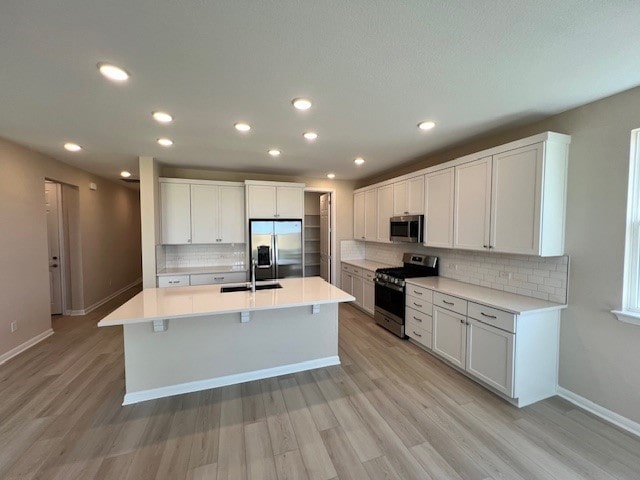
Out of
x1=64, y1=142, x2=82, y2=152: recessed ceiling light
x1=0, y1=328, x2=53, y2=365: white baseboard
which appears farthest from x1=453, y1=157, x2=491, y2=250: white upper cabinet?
x1=0, y1=328, x2=53, y2=365: white baseboard

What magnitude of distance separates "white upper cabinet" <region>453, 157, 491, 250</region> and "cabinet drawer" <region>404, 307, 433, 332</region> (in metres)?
0.93

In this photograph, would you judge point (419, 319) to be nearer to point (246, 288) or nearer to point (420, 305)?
point (420, 305)

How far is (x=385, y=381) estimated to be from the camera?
2756 millimetres

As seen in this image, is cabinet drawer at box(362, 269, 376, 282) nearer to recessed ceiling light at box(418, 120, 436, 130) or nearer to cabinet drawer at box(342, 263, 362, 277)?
cabinet drawer at box(342, 263, 362, 277)

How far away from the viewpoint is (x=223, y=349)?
2707 millimetres

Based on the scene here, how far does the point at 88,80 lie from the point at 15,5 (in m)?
0.65

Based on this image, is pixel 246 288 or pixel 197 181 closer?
pixel 246 288

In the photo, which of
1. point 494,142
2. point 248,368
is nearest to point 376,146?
point 494,142

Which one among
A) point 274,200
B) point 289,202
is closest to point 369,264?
point 289,202

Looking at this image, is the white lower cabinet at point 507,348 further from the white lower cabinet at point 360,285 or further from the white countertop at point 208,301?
the white lower cabinet at point 360,285

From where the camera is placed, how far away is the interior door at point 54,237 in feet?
15.0

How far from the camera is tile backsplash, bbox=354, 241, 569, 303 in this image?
2510mm

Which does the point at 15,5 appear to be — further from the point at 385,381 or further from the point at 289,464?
the point at 385,381

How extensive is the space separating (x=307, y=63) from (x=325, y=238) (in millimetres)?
4467
